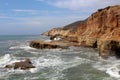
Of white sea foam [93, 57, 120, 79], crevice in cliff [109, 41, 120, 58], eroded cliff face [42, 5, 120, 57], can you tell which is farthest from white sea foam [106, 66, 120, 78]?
eroded cliff face [42, 5, 120, 57]

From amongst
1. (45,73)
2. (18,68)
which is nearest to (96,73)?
(45,73)

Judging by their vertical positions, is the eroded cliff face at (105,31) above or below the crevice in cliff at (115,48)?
above

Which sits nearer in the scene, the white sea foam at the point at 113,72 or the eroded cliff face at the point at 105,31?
the white sea foam at the point at 113,72

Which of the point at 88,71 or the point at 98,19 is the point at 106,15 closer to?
the point at 98,19

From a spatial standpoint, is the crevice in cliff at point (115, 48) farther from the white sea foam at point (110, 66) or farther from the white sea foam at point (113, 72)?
the white sea foam at point (113, 72)

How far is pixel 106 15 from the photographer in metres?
57.8

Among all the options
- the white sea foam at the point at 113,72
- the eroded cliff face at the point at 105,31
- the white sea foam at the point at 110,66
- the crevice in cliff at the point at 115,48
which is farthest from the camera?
the eroded cliff face at the point at 105,31

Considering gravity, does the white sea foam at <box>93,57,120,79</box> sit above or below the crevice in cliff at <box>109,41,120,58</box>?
below

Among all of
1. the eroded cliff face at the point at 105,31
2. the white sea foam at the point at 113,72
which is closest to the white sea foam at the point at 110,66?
the white sea foam at the point at 113,72

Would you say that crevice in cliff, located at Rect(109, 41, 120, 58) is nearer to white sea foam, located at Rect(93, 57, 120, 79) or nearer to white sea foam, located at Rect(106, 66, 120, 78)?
white sea foam, located at Rect(93, 57, 120, 79)

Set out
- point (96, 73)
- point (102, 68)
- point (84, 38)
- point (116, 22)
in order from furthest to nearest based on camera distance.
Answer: point (84, 38) → point (116, 22) → point (102, 68) → point (96, 73)

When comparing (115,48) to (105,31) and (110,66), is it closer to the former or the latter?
(110,66)

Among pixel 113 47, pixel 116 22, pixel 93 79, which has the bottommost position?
pixel 93 79

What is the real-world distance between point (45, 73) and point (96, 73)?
5.62 m
